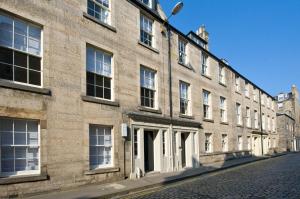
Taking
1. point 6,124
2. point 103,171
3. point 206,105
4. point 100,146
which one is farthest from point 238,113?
point 6,124

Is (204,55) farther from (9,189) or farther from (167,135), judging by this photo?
(9,189)

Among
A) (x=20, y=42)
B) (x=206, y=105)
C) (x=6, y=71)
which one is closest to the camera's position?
(x=6, y=71)

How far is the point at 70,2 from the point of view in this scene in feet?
41.1

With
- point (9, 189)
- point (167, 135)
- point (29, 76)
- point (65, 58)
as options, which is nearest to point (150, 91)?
point (167, 135)

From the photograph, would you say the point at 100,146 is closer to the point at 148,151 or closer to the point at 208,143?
the point at 148,151

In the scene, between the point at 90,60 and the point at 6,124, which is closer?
the point at 6,124

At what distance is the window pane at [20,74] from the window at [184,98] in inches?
466

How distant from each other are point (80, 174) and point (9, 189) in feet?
9.88

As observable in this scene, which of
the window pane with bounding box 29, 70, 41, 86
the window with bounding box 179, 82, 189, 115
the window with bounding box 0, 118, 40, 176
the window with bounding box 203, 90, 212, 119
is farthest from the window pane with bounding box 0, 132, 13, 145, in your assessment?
the window with bounding box 203, 90, 212, 119

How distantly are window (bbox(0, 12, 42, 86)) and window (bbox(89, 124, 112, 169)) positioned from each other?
11.0 feet

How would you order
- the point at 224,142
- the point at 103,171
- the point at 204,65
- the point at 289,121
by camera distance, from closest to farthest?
the point at 103,171, the point at 204,65, the point at 224,142, the point at 289,121

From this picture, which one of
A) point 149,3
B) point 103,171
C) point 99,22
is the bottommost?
point 103,171

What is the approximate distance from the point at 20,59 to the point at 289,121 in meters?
59.2

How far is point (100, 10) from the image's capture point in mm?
14445
